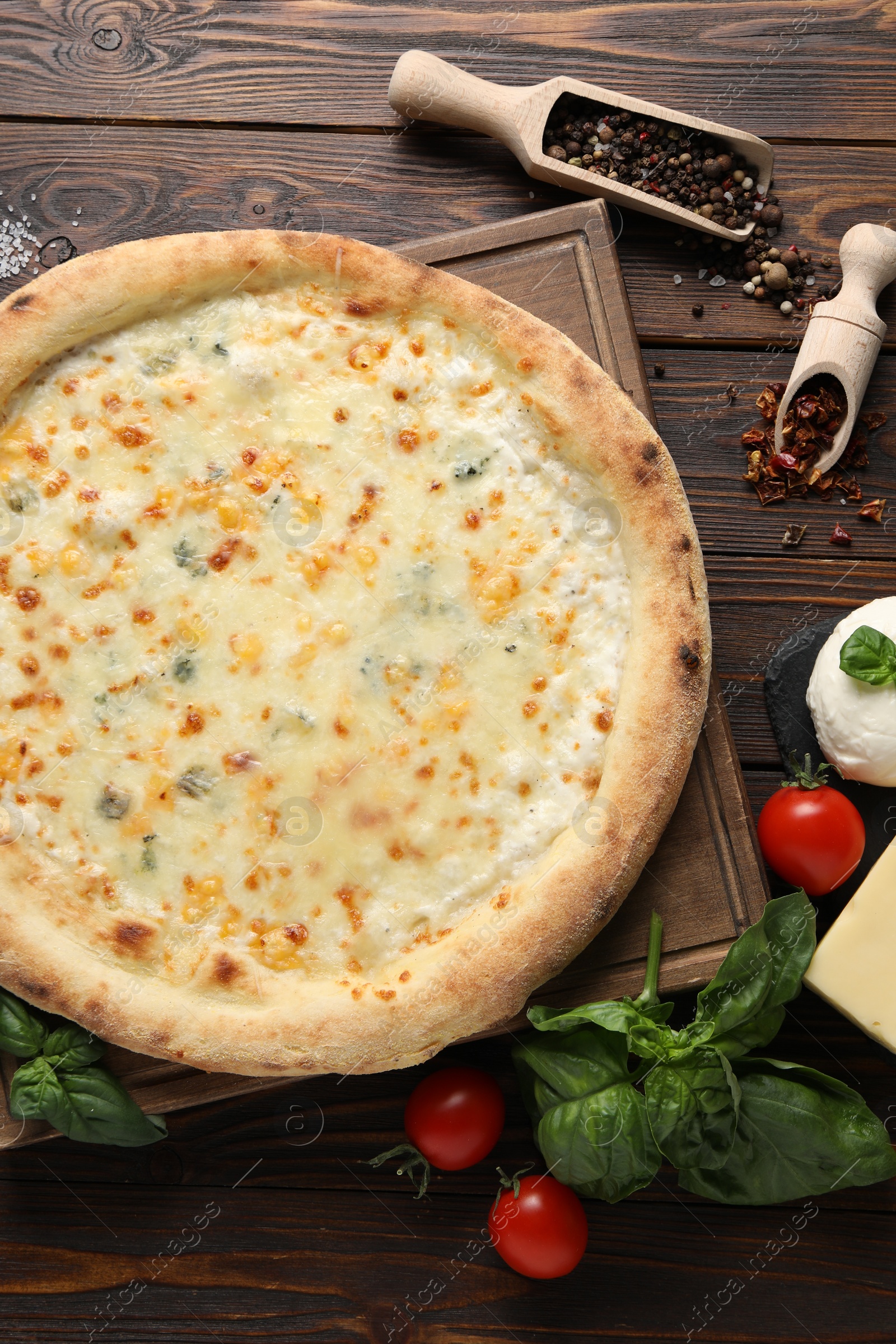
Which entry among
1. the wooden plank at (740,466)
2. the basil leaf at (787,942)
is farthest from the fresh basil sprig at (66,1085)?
the wooden plank at (740,466)

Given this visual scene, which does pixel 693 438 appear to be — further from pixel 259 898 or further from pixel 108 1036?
pixel 108 1036

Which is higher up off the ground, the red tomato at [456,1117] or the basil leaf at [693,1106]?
the basil leaf at [693,1106]

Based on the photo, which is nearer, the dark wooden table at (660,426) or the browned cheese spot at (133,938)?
the browned cheese spot at (133,938)

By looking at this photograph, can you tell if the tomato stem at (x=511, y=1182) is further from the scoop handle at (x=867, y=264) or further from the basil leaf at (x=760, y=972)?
the scoop handle at (x=867, y=264)

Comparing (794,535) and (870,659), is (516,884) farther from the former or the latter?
(794,535)

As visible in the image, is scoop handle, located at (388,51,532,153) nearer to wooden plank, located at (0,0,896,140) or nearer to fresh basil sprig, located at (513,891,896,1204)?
wooden plank, located at (0,0,896,140)

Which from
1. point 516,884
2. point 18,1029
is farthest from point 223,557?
point 18,1029
